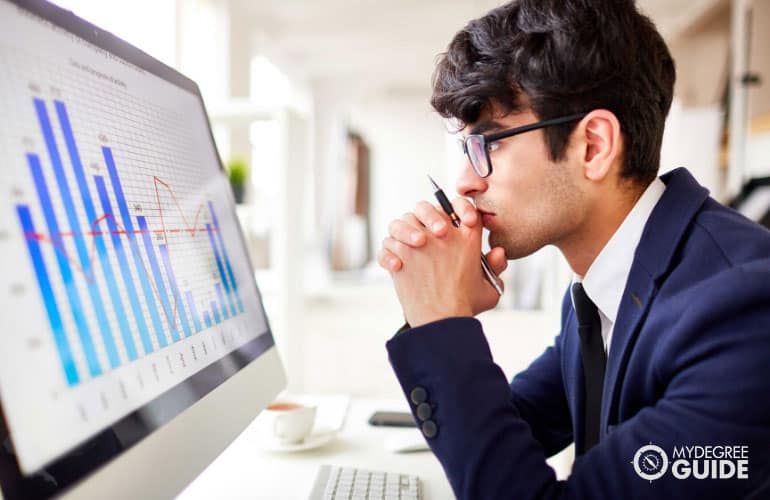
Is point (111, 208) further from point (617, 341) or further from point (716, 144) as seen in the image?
point (716, 144)

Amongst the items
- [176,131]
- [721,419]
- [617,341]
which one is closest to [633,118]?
[617,341]

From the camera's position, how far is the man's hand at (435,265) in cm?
68

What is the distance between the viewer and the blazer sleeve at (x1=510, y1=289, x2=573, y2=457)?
972mm

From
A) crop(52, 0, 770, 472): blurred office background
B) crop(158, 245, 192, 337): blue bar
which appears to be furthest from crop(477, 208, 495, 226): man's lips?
crop(158, 245, 192, 337): blue bar

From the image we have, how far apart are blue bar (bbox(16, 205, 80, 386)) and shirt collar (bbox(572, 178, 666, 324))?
67cm

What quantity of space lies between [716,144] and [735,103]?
0.56 m

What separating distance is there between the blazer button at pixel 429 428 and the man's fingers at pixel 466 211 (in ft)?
0.96

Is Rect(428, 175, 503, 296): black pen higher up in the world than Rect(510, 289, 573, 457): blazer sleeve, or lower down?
higher up

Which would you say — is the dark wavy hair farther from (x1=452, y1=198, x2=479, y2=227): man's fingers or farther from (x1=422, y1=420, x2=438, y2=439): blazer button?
(x1=422, y1=420, x2=438, y2=439): blazer button

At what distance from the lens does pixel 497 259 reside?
838 millimetres

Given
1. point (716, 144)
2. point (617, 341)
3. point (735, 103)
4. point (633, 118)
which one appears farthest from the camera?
point (716, 144)

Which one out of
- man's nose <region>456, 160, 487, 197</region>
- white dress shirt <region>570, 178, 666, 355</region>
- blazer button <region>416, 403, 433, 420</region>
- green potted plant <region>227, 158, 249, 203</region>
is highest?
green potted plant <region>227, 158, 249, 203</region>

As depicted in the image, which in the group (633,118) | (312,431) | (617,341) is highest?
(633,118)

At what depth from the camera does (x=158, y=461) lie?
20.1 inches
